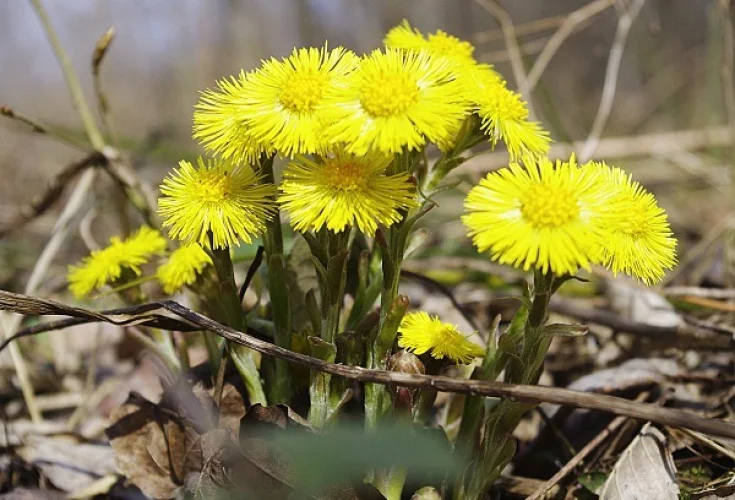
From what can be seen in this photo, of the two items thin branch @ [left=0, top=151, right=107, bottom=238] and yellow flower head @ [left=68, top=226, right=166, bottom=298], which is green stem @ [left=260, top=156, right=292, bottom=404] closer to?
yellow flower head @ [left=68, top=226, right=166, bottom=298]

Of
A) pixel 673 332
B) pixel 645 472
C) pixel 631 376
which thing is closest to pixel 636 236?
pixel 645 472

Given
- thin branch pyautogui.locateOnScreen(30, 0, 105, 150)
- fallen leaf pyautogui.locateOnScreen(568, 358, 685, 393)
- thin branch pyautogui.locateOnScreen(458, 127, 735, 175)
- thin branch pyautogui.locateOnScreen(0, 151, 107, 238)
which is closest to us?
fallen leaf pyautogui.locateOnScreen(568, 358, 685, 393)

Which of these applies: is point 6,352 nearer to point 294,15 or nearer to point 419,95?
point 419,95

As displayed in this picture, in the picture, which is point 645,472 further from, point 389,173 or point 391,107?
point 391,107

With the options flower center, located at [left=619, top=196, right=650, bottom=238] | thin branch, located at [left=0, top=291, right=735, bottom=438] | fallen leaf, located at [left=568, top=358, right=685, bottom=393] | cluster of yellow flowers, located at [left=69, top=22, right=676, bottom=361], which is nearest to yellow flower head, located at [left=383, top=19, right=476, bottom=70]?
cluster of yellow flowers, located at [left=69, top=22, right=676, bottom=361]

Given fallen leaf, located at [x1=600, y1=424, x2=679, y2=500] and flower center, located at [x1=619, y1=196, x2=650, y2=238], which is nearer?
flower center, located at [x1=619, y1=196, x2=650, y2=238]

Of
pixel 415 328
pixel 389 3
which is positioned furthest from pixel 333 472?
pixel 389 3

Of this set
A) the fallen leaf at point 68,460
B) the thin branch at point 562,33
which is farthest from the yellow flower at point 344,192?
the thin branch at point 562,33
